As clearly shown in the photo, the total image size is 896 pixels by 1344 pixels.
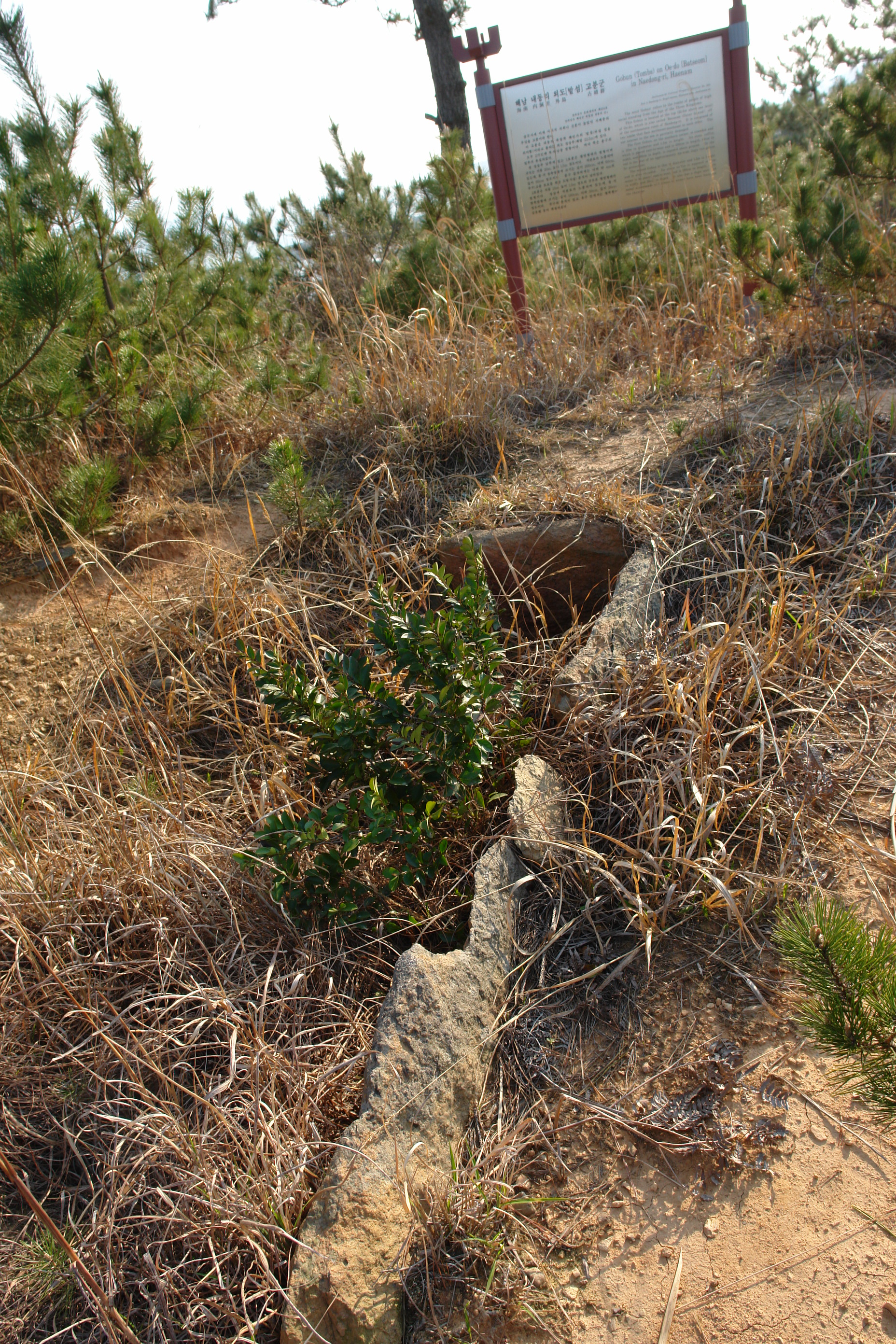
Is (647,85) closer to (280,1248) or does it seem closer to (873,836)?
(873,836)

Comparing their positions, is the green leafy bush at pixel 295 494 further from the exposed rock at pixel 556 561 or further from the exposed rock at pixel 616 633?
the exposed rock at pixel 616 633

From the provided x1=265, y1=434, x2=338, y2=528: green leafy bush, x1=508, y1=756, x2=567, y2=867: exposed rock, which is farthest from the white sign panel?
x1=508, y1=756, x2=567, y2=867: exposed rock

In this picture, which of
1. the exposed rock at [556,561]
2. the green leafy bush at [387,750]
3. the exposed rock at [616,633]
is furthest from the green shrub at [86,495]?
the exposed rock at [616,633]

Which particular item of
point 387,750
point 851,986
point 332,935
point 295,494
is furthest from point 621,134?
point 851,986

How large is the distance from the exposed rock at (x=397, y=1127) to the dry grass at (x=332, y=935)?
0.19ft

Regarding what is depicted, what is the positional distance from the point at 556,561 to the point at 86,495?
1798mm

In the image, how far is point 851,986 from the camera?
93 centimetres

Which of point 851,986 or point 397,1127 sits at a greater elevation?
point 851,986

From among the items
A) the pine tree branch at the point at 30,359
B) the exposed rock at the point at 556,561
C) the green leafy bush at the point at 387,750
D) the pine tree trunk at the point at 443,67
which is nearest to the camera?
the green leafy bush at the point at 387,750

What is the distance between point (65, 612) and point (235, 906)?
5.33 ft

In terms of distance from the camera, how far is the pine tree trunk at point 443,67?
7.89m

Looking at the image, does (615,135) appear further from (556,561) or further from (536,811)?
(536,811)

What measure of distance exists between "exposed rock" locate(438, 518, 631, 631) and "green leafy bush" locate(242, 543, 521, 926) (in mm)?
874

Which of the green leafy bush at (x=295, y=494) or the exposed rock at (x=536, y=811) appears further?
the green leafy bush at (x=295, y=494)
